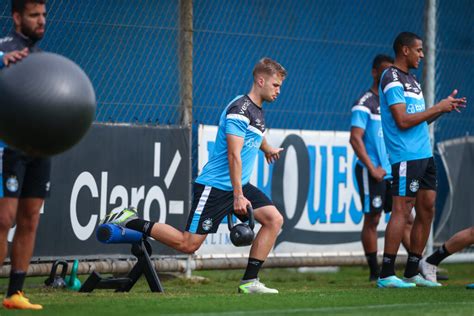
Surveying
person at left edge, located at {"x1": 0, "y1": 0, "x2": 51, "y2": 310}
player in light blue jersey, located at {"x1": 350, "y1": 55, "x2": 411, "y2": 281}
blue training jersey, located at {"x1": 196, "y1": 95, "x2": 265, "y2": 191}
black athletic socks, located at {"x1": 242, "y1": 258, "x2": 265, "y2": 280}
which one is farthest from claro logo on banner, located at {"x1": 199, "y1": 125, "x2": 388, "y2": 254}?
person at left edge, located at {"x1": 0, "y1": 0, "x2": 51, "y2": 310}

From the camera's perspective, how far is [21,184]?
7.11 m

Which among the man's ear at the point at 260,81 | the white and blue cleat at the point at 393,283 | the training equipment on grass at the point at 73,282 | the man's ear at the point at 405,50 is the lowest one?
the training equipment on grass at the point at 73,282

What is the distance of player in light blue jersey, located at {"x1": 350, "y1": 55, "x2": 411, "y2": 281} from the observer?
11141 mm

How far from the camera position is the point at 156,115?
1116 cm

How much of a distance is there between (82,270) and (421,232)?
316 centimetres

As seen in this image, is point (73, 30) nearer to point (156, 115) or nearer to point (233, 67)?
point (156, 115)

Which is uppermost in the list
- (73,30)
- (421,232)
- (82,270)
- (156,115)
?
(73,30)

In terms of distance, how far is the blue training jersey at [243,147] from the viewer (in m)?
Result: 8.80

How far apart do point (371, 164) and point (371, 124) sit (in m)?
0.46

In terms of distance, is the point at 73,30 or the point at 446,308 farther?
the point at 73,30

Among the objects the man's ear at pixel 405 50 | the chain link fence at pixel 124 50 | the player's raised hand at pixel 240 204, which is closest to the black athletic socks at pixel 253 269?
the player's raised hand at pixel 240 204

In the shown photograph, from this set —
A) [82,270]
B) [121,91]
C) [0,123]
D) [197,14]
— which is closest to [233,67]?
[197,14]

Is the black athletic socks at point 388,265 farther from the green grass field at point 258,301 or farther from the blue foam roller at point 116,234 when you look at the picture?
the blue foam roller at point 116,234

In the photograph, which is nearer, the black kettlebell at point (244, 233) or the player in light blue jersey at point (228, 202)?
the black kettlebell at point (244, 233)
